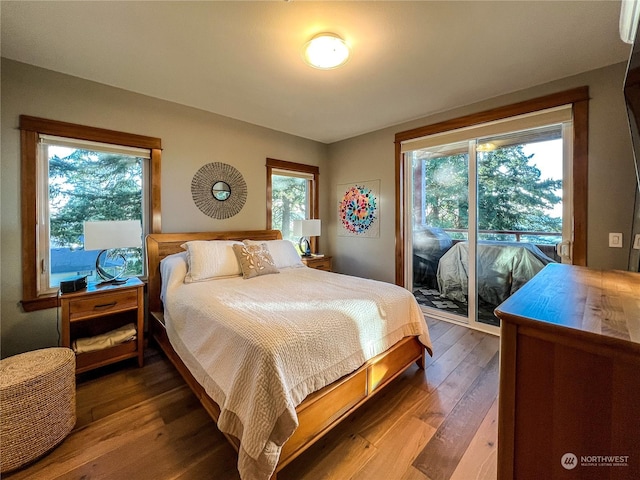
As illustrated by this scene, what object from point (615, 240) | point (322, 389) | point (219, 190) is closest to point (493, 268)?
point (615, 240)

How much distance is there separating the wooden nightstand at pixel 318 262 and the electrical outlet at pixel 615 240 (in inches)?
113

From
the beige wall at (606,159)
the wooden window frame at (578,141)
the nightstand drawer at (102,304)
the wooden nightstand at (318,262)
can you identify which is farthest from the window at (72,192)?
the wooden window frame at (578,141)

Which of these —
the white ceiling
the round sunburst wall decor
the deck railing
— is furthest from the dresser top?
the round sunburst wall decor

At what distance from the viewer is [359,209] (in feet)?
13.2

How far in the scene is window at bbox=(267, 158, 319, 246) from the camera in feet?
12.2

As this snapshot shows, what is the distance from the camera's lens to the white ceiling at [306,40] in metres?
1.59

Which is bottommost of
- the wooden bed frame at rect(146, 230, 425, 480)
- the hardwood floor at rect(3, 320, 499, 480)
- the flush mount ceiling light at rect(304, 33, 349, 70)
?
the hardwood floor at rect(3, 320, 499, 480)

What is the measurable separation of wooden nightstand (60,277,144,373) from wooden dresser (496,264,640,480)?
259 cm

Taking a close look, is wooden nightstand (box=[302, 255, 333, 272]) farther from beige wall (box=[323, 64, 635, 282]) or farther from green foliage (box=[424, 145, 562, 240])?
beige wall (box=[323, 64, 635, 282])

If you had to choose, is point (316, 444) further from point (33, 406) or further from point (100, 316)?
point (100, 316)

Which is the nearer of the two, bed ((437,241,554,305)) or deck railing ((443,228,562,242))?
deck railing ((443,228,562,242))

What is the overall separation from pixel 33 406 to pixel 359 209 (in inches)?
143

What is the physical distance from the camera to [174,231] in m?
2.90

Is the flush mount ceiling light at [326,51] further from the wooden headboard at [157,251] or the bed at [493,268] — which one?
the bed at [493,268]
